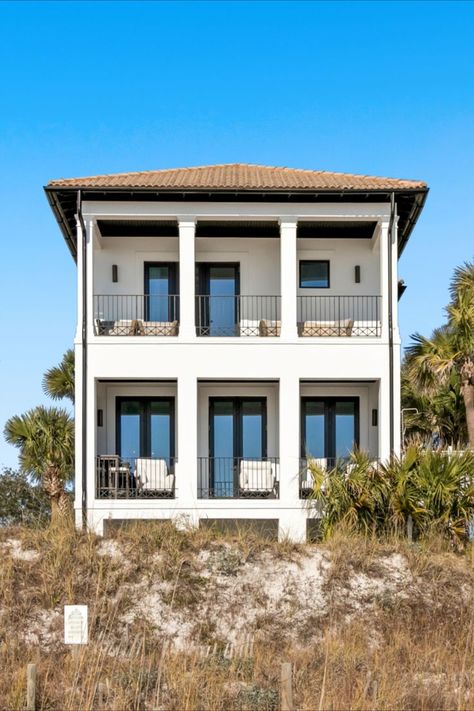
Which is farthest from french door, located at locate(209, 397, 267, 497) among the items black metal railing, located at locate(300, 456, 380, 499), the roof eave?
the roof eave

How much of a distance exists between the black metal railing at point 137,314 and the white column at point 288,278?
2667mm

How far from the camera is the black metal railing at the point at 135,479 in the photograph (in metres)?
22.8

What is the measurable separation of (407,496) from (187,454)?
5.19 meters

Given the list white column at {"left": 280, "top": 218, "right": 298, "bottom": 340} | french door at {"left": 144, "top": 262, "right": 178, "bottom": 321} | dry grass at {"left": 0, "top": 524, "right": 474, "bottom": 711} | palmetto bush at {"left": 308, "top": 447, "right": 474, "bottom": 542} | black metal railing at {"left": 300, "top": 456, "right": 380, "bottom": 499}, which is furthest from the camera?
french door at {"left": 144, "top": 262, "right": 178, "bottom": 321}

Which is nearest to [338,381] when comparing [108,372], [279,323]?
[279,323]

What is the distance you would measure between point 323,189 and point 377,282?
10.6ft

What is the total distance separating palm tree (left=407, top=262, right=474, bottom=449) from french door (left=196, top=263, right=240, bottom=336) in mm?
4905

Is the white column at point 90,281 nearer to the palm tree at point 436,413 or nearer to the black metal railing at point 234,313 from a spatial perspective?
the black metal railing at point 234,313

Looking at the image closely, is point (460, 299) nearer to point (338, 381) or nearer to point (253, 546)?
point (338, 381)

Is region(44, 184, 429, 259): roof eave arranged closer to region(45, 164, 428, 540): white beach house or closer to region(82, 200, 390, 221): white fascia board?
region(45, 164, 428, 540): white beach house

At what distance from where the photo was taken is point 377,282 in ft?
81.8

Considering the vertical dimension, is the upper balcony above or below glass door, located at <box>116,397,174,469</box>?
above

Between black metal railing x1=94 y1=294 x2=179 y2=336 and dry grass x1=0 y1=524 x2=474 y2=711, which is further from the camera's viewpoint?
black metal railing x1=94 y1=294 x2=179 y2=336

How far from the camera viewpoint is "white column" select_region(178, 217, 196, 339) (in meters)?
23.0
